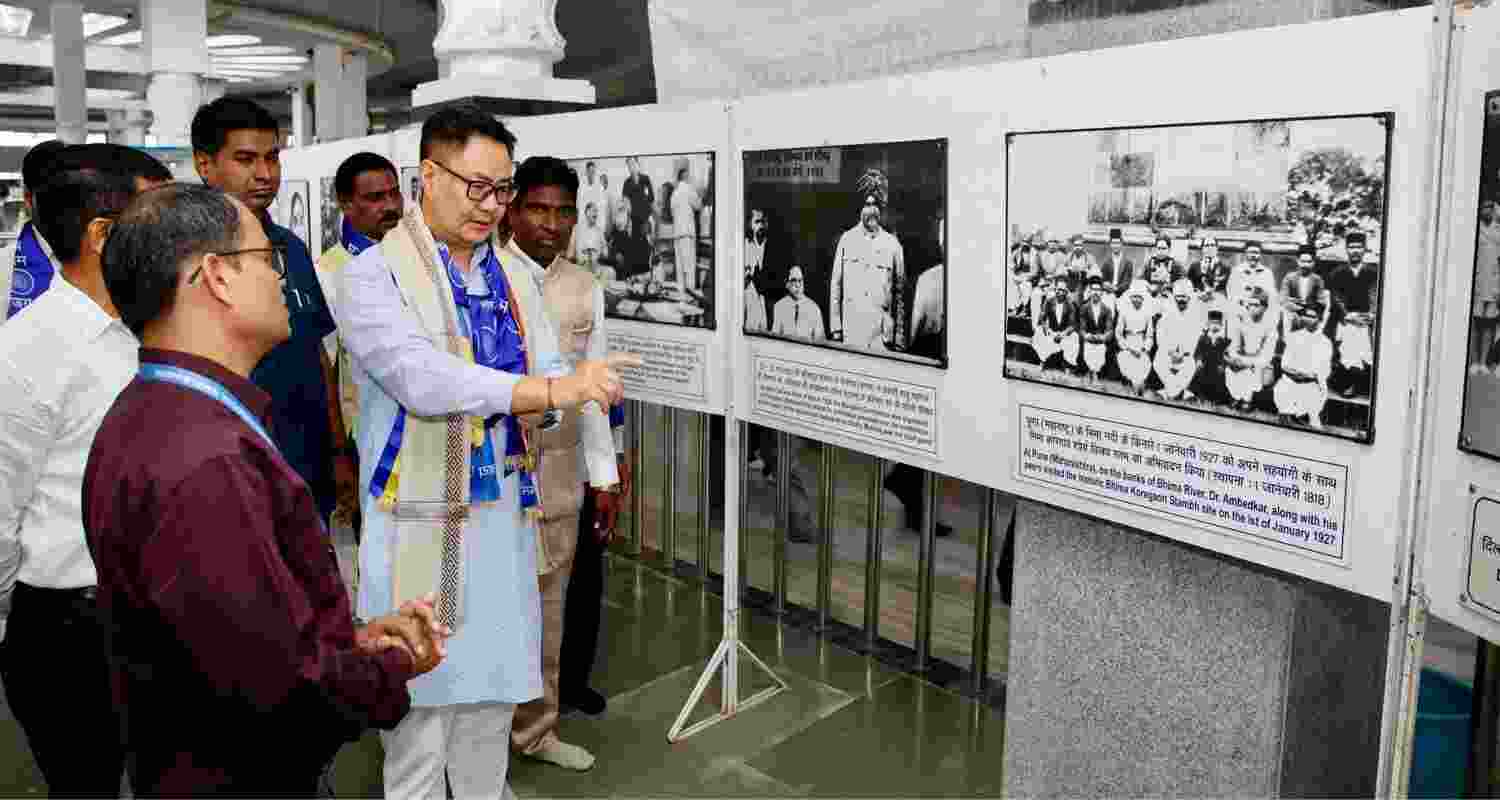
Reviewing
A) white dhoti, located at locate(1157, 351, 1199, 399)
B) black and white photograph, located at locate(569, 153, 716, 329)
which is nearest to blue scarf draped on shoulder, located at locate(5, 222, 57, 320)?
black and white photograph, located at locate(569, 153, 716, 329)

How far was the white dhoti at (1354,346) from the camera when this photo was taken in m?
1.88

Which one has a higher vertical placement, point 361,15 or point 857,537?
point 361,15

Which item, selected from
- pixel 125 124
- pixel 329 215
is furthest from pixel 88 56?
pixel 329 215

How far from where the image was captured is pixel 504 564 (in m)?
2.60

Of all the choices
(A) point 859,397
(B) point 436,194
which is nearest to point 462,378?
(B) point 436,194

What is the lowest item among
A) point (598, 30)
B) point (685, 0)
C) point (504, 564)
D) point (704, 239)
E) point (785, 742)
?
point (785, 742)

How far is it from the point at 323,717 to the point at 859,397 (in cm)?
179

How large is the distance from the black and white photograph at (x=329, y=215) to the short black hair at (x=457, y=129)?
3590mm

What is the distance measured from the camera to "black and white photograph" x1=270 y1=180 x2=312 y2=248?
20.5 feet

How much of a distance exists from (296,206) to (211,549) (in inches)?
216

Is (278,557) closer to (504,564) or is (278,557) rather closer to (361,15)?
(504,564)

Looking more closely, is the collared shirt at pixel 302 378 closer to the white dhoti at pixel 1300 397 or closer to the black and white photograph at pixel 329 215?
the white dhoti at pixel 1300 397

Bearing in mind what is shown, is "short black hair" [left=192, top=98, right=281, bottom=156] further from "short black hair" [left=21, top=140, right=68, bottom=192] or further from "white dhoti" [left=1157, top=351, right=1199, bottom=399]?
"white dhoti" [left=1157, top=351, right=1199, bottom=399]

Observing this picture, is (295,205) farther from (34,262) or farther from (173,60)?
(173,60)
